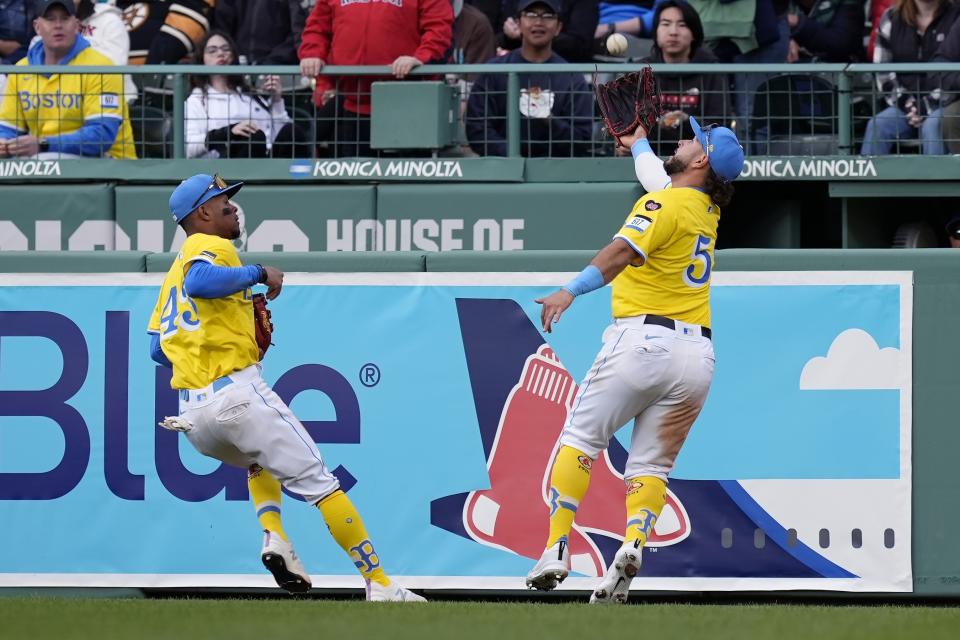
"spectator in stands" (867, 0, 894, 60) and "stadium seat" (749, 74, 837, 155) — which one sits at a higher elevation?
"spectator in stands" (867, 0, 894, 60)

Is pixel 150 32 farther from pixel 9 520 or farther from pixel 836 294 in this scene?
pixel 836 294

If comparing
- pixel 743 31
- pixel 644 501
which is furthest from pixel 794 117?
pixel 644 501

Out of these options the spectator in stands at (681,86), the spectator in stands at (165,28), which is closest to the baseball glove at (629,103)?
the spectator in stands at (681,86)

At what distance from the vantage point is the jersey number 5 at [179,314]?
22.1 feet

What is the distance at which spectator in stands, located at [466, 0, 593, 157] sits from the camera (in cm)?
933

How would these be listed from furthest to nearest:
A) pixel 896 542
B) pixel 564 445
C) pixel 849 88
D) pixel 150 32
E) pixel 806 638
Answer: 1. pixel 150 32
2. pixel 849 88
3. pixel 896 542
4. pixel 564 445
5. pixel 806 638

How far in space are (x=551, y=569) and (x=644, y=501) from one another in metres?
0.55

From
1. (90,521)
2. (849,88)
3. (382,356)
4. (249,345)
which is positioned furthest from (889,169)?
(90,521)

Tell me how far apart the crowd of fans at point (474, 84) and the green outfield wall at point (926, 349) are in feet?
5.38

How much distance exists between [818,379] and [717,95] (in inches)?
92.3

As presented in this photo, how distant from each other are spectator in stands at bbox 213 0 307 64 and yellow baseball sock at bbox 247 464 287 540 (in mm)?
4741

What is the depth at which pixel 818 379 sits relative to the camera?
764 centimetres

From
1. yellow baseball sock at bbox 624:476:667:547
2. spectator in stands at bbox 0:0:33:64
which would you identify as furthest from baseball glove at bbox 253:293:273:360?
spectator in stands at bbox 0:0:33:64

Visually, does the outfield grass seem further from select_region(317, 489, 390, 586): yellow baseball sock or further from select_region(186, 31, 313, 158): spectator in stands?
select_region(186, 31, 313, 158): spectator in stands
